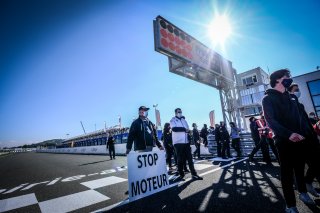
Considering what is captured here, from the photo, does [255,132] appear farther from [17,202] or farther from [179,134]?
[17,202]

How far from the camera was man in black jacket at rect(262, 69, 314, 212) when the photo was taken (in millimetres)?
2275

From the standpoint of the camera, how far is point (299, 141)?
2268mm

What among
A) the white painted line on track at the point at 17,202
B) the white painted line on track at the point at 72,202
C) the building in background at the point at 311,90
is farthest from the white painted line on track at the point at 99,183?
the building in background at the point at 311,90

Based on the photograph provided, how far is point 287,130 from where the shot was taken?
2.22 metres

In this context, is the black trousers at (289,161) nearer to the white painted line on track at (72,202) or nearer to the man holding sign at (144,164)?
the man holding sign at (144,164)

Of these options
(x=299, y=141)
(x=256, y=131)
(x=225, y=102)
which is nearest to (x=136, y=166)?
(x=299, y=141)

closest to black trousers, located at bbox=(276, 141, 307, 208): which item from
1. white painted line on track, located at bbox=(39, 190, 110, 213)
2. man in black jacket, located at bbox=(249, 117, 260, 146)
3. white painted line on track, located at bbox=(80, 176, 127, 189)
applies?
white painted line on track, located at bbox=(39, 190, 110, 213)

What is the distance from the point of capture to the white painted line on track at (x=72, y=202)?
3.36 m

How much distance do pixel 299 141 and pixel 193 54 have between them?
A: 10505 millimetres

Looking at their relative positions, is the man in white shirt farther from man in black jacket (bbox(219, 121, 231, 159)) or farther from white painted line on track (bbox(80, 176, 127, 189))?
man in black jacket (bbox(219, 121, 231, 159))

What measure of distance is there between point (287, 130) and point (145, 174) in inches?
105

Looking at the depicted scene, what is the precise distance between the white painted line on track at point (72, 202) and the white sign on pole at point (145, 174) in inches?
28.6

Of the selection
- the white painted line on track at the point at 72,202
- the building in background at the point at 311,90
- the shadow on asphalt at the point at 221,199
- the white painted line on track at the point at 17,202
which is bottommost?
the white painted line on track at the point at 17,202

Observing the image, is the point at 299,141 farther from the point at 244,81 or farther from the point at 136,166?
the point at 244,81
